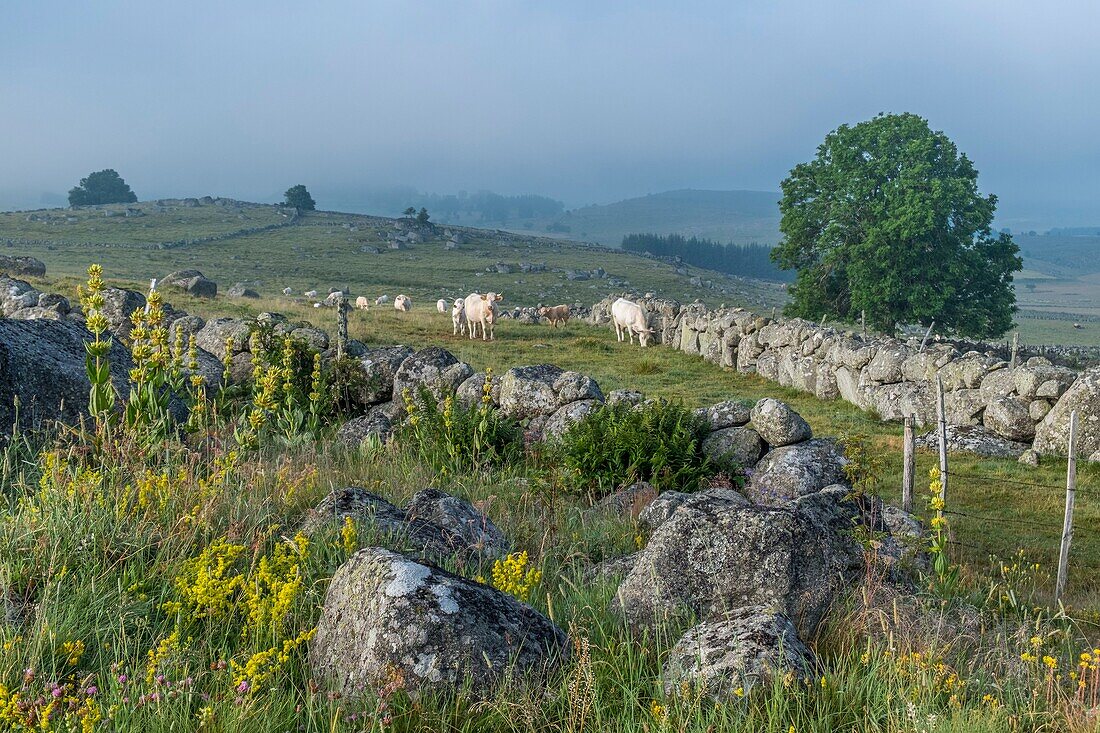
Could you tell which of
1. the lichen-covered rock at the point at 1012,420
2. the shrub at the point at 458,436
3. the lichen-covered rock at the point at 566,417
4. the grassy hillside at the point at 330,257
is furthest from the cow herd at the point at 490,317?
the grassy hillside at the point at 330,257

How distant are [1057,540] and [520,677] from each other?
10.1m

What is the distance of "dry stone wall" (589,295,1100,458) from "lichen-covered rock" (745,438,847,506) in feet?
17.4

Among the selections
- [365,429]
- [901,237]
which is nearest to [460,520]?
[365,429]

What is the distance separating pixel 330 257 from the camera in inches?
3642

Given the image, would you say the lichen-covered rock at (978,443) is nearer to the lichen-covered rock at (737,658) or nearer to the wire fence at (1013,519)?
the wire fence at (1013,519)

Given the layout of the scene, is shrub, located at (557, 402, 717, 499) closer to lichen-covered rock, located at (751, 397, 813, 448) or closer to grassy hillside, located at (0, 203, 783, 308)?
lichen-covered rock, located at (751, 397, 813, 448)

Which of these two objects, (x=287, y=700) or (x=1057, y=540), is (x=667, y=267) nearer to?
(x=1057, y=540)

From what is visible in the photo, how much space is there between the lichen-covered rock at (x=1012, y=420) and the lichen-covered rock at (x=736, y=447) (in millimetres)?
8067

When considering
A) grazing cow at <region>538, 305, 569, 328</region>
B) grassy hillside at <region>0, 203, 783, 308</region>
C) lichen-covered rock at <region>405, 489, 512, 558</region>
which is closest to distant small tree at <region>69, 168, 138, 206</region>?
grassy hillside at <region>0, 203, 783, 308</region>

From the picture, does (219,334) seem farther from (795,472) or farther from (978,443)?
(978,443)

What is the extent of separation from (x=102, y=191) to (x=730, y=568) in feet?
546

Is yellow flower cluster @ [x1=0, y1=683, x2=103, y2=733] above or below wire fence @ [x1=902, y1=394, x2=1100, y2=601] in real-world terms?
above

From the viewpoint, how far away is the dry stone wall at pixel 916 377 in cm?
1497

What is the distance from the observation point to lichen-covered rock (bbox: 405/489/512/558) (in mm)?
5418
